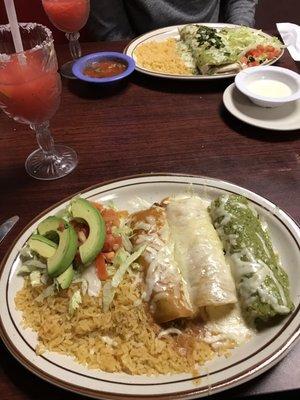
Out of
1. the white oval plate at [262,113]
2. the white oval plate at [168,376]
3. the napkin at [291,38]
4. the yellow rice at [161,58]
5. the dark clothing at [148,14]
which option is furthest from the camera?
the dark clothing at [148,14]

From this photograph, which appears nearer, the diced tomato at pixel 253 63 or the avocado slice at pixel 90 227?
the avocado slice at pixel 90 227

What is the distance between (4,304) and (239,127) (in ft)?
3.43

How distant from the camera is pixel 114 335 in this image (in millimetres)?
1002

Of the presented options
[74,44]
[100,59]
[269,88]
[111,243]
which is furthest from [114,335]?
[74,44]

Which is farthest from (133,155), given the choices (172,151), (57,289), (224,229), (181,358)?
(181,358)

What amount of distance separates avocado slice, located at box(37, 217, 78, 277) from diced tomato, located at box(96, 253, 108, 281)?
7cm

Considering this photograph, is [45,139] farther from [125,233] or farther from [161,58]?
[161,58]

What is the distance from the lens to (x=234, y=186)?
1271 mm

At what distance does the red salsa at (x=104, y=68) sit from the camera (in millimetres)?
1920

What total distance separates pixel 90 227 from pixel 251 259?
397mm

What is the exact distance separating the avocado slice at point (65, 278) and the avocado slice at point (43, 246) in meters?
0.06

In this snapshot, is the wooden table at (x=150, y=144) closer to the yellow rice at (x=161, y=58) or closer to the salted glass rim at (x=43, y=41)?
the yellow rice at (x=161, y=58)

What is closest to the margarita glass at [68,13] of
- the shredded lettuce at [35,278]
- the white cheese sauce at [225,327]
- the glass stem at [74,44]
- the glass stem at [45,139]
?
the glass stem at [74,44]

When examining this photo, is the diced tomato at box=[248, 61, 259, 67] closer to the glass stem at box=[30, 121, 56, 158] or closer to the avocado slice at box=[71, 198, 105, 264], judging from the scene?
the glass stem at box=[30, 121, 56, 158]
